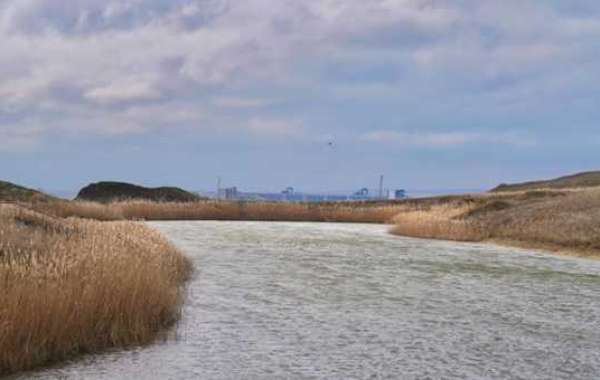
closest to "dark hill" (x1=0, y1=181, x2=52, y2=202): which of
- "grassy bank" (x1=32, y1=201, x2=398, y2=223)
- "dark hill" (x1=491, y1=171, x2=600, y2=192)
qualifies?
"grassy bank" (x1=32, y1=201, x2=398, y2=223)

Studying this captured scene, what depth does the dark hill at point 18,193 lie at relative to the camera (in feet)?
191

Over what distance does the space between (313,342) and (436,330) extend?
2.66 m

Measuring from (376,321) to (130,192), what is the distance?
70.0 metres

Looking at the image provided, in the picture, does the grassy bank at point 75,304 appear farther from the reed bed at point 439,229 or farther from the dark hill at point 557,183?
the dark hill at point 557,183

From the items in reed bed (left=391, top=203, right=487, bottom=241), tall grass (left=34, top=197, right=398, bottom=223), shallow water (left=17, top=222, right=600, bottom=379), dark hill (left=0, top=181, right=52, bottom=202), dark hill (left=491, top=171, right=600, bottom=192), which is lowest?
shallow water (left=17, top=222, right=600, bottom=379)

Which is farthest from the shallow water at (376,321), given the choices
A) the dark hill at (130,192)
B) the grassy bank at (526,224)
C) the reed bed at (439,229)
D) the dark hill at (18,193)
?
the dark hill at (130,192)

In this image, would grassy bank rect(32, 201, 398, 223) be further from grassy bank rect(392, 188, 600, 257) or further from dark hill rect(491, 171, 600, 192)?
dark hill rect(491, 171, 600, 192)

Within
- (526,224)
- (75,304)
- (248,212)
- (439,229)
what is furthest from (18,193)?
(75,304)

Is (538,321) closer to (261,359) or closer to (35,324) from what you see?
(261,359)

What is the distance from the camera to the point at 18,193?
64.6 meters

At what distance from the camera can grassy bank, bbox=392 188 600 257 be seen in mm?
33250

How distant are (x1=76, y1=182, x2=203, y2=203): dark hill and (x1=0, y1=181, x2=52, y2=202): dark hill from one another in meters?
10.7

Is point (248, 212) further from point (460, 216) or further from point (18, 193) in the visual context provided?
point (18, 193)

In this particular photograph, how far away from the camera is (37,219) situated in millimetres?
25047
